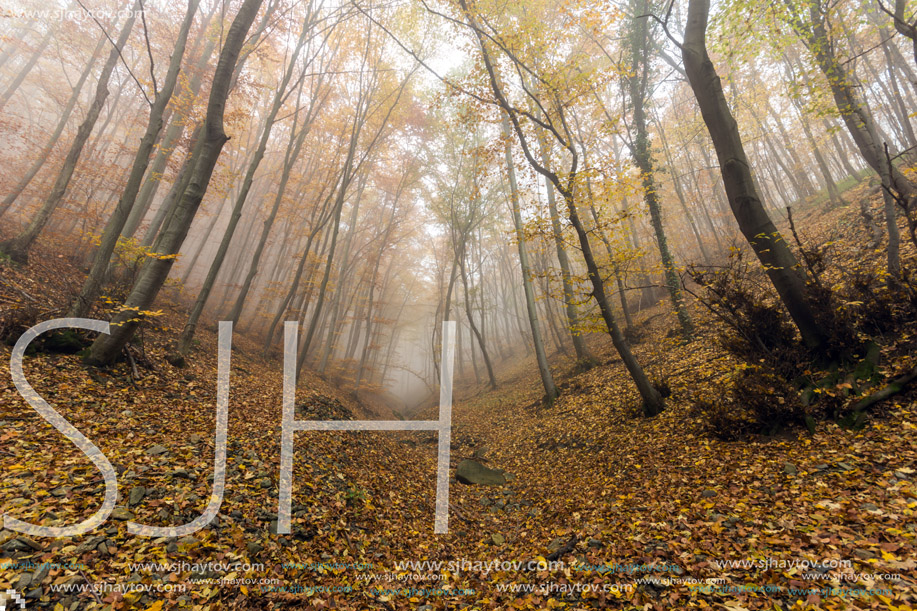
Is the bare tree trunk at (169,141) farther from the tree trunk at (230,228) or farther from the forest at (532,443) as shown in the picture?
the tree trunk at (230,228)

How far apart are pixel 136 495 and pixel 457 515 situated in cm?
452

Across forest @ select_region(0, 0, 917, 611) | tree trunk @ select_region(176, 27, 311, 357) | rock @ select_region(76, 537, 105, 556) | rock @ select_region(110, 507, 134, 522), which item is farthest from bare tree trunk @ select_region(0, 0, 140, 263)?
rock @ select_region(76, 537, 105, 556)

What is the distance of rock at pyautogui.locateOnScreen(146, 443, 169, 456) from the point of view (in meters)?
4.10

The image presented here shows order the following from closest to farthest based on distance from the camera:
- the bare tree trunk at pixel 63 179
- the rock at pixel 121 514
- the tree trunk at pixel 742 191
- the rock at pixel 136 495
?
the rock at pixel 121 514 → the rock at pixel 136 495 → the tree trunk at pixel 742 191 → the bare tree trunk at pixel 63 179

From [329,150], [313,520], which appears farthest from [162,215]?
[313,520]

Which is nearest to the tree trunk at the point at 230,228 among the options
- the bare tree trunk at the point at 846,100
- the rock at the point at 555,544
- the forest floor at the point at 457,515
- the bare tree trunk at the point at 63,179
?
the forest floor at the point at 457,515

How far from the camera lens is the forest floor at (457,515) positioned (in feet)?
8.63

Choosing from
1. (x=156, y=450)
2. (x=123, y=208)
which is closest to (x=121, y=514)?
(x=156, y=450)

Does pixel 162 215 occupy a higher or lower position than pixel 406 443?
higher

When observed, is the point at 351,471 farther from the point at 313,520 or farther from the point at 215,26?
the point at 215,26

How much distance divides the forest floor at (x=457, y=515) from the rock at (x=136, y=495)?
16 mm

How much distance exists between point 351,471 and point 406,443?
14.7ft

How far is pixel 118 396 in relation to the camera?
5016 mm

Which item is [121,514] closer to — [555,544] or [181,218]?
[181,218]
